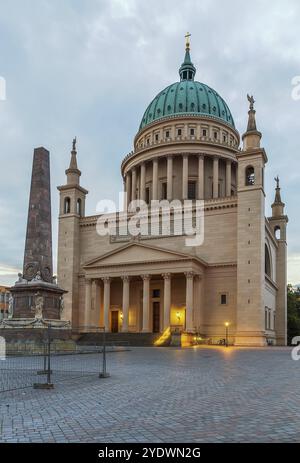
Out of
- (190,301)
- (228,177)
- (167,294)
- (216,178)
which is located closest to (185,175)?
(216,178)

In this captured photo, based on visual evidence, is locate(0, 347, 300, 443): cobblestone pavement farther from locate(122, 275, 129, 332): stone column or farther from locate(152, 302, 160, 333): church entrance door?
locate(152, 302, 160, 333): church entrance door

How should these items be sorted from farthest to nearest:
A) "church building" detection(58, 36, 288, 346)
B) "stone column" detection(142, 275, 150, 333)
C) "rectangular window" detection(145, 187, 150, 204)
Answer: "rectangular window" detection(145, 187, 150, 204) → "stone column" detection(142, 275, 150, 333) → "church building" detection(58, 36, 288, 346)

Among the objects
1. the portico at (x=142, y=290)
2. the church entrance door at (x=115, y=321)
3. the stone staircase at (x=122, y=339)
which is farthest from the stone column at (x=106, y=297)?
the stone staircase at (x=122, y=339)

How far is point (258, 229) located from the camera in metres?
51.5

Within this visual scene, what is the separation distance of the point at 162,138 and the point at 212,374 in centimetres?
6477

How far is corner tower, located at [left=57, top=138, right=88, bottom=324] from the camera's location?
62094 mm

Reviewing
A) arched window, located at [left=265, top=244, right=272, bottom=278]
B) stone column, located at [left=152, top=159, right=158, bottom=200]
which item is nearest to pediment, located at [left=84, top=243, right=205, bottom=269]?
arched window, located at [left=265, top=244, right=272, bottom=278]

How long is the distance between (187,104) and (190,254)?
34424 millimetres

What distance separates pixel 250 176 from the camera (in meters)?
55.0

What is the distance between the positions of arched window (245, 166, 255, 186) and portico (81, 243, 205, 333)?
10679 mm

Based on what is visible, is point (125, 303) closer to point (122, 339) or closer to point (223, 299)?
point (122, 339)

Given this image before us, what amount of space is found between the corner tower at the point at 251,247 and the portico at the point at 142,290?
5009 millimetres

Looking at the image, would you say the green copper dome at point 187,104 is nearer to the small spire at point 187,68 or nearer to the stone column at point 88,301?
the small spire at point 187,68
